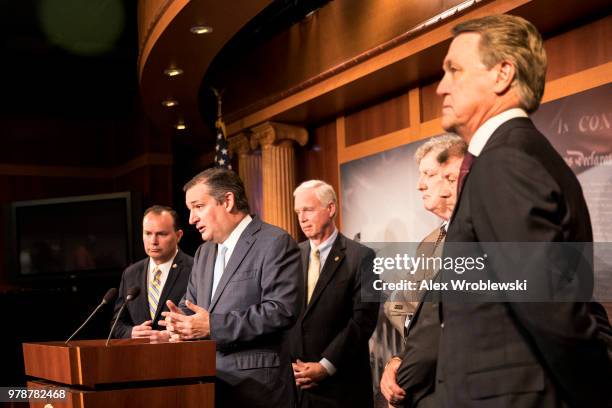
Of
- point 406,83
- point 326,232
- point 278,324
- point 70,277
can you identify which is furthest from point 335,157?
point 278,324

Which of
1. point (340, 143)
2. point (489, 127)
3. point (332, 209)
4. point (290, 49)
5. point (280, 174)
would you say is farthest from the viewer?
point (280, 174)

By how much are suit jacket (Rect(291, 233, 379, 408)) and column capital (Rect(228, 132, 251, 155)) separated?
152 inches

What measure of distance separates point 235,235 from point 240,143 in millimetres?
4627

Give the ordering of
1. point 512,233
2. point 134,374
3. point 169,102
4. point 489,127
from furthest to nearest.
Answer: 1. point 169,102
2. point 134,374
3. point 489,127
4. point 512,233

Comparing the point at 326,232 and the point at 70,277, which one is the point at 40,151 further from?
the point at 326,232

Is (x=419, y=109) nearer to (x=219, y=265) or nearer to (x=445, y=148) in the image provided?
(x=219, y=265)

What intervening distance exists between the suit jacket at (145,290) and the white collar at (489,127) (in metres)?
3.00

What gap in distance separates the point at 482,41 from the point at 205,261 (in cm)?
202

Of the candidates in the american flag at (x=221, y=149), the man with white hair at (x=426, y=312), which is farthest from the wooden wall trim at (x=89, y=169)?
the man with white hair at (x=426, y=312)

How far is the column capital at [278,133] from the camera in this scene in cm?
727

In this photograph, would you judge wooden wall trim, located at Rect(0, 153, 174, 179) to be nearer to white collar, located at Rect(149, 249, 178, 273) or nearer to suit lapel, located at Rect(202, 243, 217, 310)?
white collar, located at Rect(149, 249, 178, 273)

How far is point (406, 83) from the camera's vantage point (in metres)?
6.05

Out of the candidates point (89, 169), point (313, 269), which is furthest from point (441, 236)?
point (89, 169)

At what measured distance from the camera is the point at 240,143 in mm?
7902
